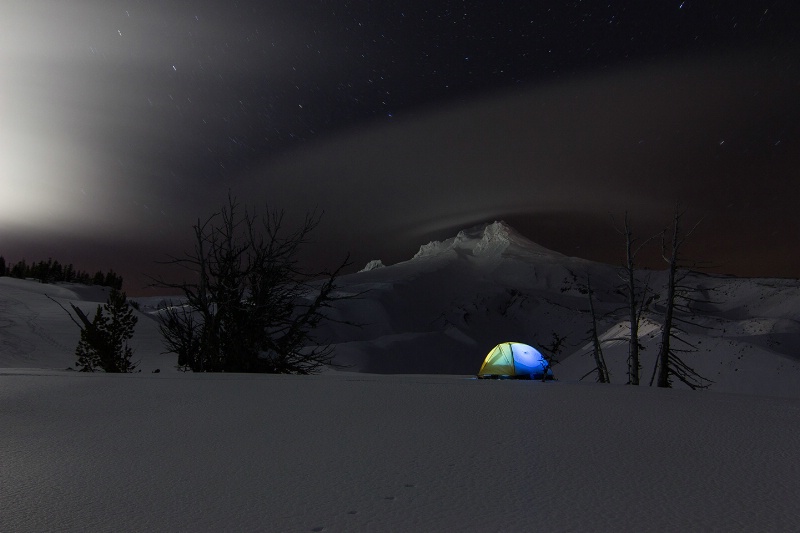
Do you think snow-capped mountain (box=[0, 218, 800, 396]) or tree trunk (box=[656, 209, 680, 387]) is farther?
snow-capped mountain (box=[0, 218, 800, 396])

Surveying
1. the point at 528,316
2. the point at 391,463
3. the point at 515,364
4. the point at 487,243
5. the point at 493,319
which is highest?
the point at 487,243

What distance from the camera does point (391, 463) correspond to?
3.18 meters

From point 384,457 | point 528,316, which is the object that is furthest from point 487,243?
point 384,457

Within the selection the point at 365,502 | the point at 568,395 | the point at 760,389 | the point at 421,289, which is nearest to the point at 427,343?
the point at 760,389

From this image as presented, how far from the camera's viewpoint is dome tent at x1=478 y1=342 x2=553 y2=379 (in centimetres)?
1538

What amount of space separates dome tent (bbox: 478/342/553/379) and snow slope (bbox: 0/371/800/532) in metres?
9.83

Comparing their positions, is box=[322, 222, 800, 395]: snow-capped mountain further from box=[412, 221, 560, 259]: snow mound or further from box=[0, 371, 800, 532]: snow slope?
box=[0, 371, 800, 532]: snow slope

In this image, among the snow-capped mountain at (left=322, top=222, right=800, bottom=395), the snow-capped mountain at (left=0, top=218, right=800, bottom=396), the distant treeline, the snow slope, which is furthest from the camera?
the distant treeline

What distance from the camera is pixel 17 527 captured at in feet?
7.19

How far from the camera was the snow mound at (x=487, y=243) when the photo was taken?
154125 millimetres

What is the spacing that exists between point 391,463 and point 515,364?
1289 cm

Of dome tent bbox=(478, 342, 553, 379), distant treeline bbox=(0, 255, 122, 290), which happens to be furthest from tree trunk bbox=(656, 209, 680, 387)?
distant treeline bbox=(0, 255, 122, 290)

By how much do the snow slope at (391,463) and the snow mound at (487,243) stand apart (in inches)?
5572

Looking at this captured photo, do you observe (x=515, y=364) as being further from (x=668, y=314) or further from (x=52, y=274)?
(x=52, y=274)
